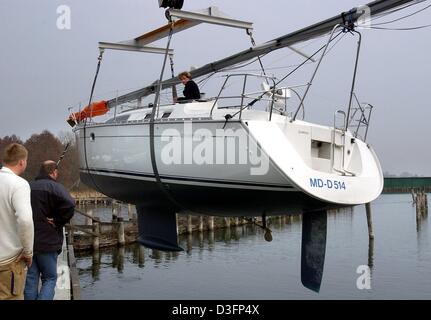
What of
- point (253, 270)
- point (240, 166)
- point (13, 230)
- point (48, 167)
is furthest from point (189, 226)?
point (13, 230)

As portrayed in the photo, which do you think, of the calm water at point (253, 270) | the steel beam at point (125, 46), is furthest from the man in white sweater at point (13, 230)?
the calm water at point (253, 270)

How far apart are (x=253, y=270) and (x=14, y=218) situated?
24104 millimetres

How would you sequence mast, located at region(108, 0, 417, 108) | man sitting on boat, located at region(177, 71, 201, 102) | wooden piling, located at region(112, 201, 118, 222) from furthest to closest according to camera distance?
wooden piling, located at region(112, 201, 118, 222) → man sitting on boat, located at region(177, 71, 201, 102) → mast, located at region(108, 0, 417, 108)

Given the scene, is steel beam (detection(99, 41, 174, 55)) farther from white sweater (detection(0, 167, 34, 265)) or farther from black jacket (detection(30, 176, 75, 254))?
white sweater (detection(0, 167, 34, 265))

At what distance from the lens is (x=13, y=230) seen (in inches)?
175

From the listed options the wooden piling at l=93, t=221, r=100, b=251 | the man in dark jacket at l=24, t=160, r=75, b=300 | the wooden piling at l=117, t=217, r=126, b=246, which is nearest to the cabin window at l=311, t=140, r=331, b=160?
the man in dark jacket at l=24, t=160, r=75, b=300

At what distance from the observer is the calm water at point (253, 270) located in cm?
2266

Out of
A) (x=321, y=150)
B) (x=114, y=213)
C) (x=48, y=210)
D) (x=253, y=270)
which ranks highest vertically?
(x=321, y=150)

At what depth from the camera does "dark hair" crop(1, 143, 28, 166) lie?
4.63 m

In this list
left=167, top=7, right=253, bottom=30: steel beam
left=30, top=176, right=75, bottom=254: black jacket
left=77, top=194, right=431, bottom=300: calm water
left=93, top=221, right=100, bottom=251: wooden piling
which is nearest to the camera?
A: left=30, top=176, right=75, bottom=254: black jacket

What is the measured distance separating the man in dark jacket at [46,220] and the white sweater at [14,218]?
3.68ft

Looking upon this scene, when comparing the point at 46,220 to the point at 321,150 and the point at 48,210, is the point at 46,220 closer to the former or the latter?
the point at 48,210
